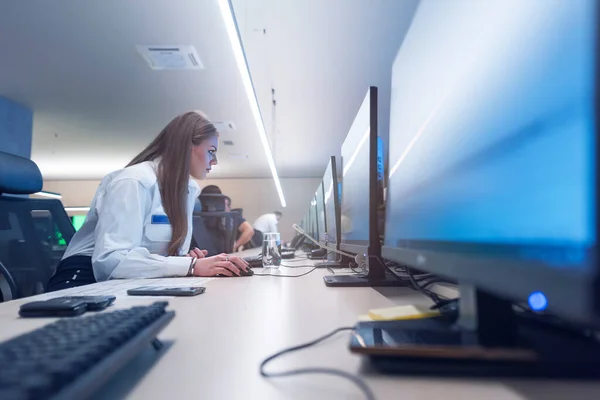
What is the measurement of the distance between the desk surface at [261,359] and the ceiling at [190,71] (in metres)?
1.99

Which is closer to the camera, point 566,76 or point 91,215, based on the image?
point 566,76

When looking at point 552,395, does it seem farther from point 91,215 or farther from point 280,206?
point 280,206

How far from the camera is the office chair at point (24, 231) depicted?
143 cm

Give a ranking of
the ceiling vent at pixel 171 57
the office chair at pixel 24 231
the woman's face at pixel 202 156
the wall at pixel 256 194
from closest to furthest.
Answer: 1. the office chair at pixel 24 231
2. the woman's face at pixel 202 156
3. the ceiling vent at pixel 171 57
4. the wall at pixel 256 194

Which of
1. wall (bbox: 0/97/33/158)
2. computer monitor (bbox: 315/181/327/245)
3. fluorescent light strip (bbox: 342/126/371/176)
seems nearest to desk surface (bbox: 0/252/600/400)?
fluorescent light strip (bbox: 342/126/371/176)

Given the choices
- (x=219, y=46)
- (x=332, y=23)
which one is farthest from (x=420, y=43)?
(x=219, y=46)

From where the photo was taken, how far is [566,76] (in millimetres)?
261

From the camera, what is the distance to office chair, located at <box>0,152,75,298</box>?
4.68ft

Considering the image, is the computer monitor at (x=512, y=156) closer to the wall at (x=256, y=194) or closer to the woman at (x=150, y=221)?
the woman at (x=150, y=221)

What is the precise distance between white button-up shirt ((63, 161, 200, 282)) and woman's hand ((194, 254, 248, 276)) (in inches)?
1.7

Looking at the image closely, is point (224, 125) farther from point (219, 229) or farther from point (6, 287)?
point (6, 287)

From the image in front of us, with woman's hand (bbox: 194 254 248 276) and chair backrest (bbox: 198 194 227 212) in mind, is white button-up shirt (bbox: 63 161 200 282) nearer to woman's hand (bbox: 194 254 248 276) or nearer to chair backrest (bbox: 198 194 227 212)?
woman's hand (bbox: 194 254 248 276)

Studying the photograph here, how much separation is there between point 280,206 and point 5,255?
7.91 metres

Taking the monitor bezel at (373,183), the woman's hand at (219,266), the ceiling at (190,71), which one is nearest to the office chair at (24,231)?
the woman's hand at (219,266)
